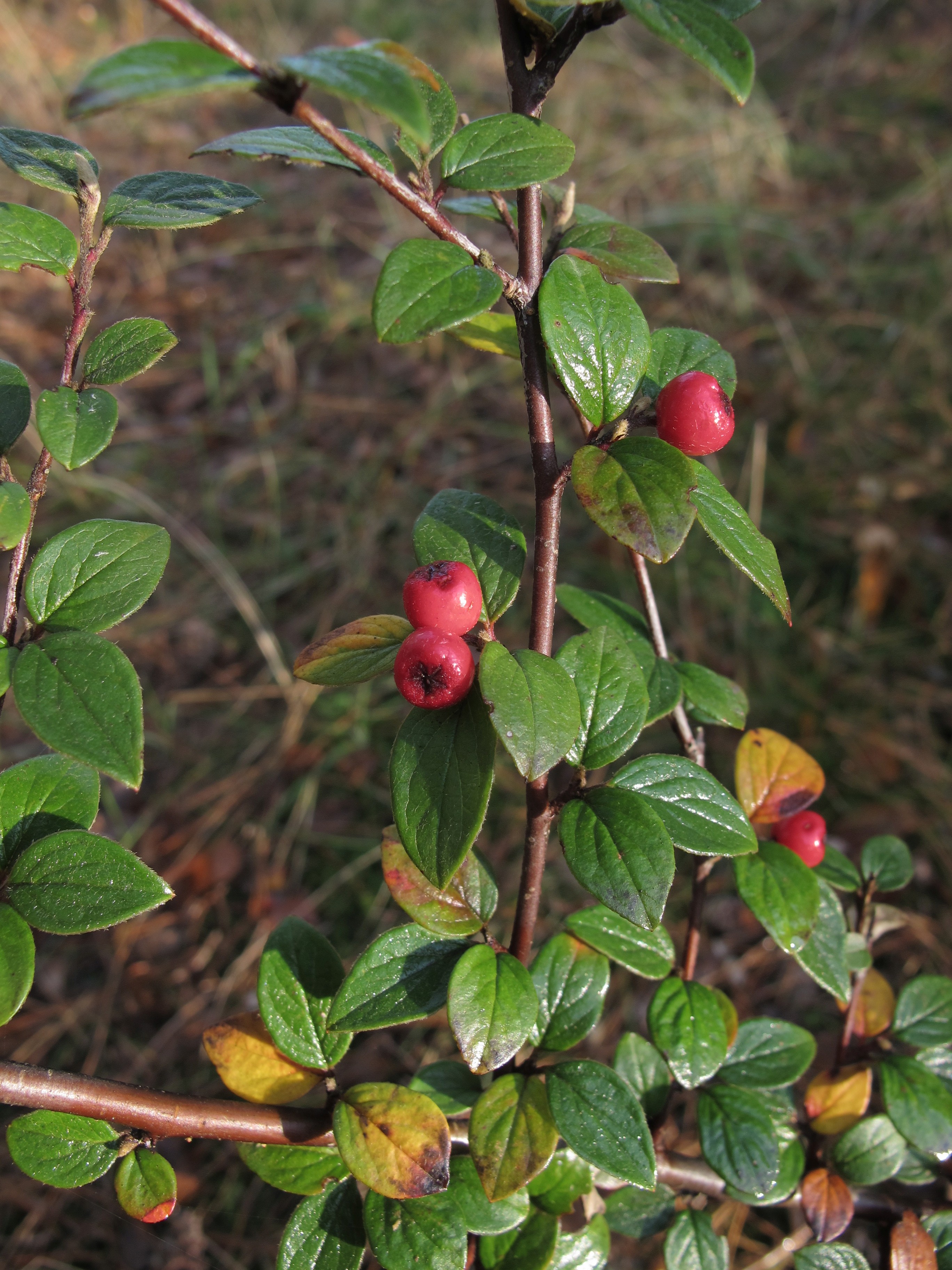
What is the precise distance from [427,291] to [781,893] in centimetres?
84

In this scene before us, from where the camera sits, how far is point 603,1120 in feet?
3.34

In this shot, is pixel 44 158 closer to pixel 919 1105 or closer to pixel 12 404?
pixel 12 404

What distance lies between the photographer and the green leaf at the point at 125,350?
91 centimetres

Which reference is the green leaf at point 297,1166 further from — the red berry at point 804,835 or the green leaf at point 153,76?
→ the green leaf at point 153,76

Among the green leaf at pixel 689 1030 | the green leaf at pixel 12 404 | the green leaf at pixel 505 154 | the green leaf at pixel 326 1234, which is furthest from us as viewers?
the green leaf at pixel 689 1030

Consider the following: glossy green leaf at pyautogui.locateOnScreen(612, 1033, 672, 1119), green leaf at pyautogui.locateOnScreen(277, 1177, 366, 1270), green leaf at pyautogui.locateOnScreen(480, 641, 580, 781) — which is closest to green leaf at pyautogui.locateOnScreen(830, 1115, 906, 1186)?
glossy green leaf at pyautogui.locateOnScreen(612, 1033, 672, 1119)

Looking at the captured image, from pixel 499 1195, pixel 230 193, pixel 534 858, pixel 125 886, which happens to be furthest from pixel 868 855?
pixel 230 193

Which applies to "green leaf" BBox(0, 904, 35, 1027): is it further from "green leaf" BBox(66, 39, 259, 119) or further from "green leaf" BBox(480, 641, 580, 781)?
"green leaf" BBox(66, 39, 259, 119)

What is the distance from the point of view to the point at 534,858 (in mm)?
1051

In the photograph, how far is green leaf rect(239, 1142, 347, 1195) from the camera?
108cm

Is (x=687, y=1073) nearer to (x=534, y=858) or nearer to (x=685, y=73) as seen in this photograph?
(x=534, y=858)

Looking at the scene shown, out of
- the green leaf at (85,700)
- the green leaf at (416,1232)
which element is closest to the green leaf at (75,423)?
the green leaf at (85,700)

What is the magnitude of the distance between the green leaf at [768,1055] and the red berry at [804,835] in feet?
0.85

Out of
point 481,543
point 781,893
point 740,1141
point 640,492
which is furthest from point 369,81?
point 740,1141
